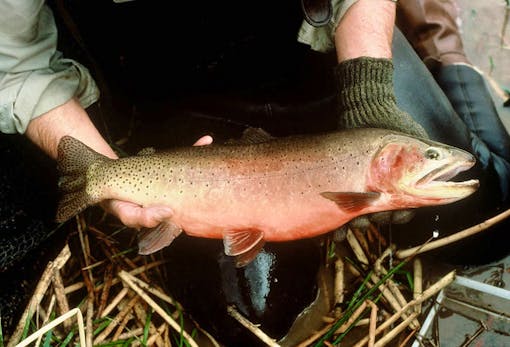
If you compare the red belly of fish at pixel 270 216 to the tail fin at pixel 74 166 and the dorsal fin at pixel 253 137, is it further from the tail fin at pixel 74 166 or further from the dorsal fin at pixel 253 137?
the tail fin at pixel 74 166

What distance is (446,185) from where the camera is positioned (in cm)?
180

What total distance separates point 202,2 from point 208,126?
81cm

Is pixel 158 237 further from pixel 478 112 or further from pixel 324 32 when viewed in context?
pixel 478 112

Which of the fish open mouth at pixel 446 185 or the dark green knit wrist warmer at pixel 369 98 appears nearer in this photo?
the fish open mouth at pixel 446 185

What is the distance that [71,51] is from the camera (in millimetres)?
2635

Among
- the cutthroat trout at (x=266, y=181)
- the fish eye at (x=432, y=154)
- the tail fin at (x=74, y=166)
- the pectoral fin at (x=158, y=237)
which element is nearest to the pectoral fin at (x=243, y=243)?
the cutthroat trout at (x=266, y=181)

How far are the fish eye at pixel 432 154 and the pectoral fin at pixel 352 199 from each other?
0.25m

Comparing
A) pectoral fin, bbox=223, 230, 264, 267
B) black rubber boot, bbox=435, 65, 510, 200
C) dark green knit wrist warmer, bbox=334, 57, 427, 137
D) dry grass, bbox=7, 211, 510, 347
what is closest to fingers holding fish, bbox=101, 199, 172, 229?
pectoral fin, bbox=223, 230, 264, 267

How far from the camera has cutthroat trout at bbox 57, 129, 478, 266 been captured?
73.8 inches

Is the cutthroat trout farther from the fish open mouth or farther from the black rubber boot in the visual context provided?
the black rubber boot

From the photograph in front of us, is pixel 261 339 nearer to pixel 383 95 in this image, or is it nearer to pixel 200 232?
pixel 200 232

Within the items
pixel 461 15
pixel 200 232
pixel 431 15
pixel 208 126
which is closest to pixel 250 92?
pixel 208 126

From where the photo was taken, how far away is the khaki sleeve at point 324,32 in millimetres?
2457

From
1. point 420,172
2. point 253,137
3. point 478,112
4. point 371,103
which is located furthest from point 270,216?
point 478,112
